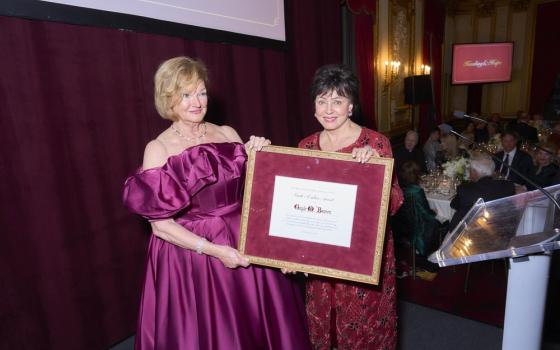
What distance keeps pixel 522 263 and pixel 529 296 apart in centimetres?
12

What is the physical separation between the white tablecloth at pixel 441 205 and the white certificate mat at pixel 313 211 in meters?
2.88

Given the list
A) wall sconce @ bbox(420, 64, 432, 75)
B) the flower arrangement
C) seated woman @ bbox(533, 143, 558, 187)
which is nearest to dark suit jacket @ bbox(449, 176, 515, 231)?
the flower arrangement

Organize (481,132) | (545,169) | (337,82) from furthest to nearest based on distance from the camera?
(481,132)
(545,169)
(337,82)

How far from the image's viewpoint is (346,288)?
2.01 m

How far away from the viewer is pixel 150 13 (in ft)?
9.82

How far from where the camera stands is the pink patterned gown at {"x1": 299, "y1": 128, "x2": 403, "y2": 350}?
6.58 ft

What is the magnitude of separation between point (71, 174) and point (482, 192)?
10.8 feet

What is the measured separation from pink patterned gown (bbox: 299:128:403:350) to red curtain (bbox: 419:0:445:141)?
29.4 ft

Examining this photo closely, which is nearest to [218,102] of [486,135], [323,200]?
[323,200]

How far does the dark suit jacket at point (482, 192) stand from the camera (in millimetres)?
3285

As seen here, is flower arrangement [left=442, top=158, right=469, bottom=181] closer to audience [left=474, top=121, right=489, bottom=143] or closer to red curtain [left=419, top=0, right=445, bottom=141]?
audience [left=474, top=121, right=489, bottom=143]

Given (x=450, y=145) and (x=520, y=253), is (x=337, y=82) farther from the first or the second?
(x=450, y=145)

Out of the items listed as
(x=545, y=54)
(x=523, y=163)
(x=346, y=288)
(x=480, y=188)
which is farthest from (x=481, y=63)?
(x=346, y=288)

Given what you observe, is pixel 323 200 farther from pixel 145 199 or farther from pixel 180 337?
pixel 180 337
